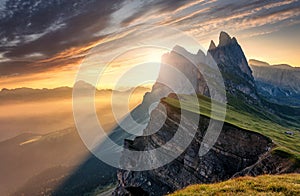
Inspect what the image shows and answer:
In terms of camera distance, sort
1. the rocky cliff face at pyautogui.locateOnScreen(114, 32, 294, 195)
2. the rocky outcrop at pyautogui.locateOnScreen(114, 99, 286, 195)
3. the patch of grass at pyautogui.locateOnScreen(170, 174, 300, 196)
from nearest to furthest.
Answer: the patch of grass at pyautogui.locateOnScreen(170, 174, 300, 196) → the rocky cliff face at pyautogui.locateOnScreen(114, 32, 294, 195) → the rocky outcrop at pyautogui.locateOnScreen(114, 99, 286, 195)

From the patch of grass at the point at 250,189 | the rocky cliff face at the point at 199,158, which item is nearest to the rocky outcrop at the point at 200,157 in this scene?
the rocky cliff face at the point at 199,158

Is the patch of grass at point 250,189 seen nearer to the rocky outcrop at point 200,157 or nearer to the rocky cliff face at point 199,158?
the rocky cliff face at point 199,158

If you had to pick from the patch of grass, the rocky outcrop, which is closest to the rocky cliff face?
the rocky outcrop

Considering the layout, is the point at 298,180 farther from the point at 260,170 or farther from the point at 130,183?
the point at 130,183

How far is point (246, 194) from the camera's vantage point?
64.2 ft

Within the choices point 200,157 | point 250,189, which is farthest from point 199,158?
point 250,189

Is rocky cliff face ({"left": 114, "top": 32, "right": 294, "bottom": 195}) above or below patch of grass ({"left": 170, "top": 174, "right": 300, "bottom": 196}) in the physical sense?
below

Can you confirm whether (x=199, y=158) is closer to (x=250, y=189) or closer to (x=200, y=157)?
(x=200, y=157)

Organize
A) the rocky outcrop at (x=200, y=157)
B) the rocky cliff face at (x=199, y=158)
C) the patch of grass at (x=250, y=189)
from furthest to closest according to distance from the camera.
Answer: the rocky outcrop at (x=200, y=157), the rocky cliff face at (x=199, y=158), the patch of grass at (x=250, y=189)

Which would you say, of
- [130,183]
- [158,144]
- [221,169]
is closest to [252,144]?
[221,169]

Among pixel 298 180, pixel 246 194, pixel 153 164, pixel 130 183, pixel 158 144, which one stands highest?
pixel 246 194

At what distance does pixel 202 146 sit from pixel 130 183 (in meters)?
51.3

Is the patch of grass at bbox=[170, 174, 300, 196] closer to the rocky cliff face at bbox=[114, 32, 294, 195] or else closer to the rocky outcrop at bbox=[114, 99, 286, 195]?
the rocky cliff face at bbox=[114, 32, 294, 195]

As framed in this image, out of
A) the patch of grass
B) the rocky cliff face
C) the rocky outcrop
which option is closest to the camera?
the patch of grass
